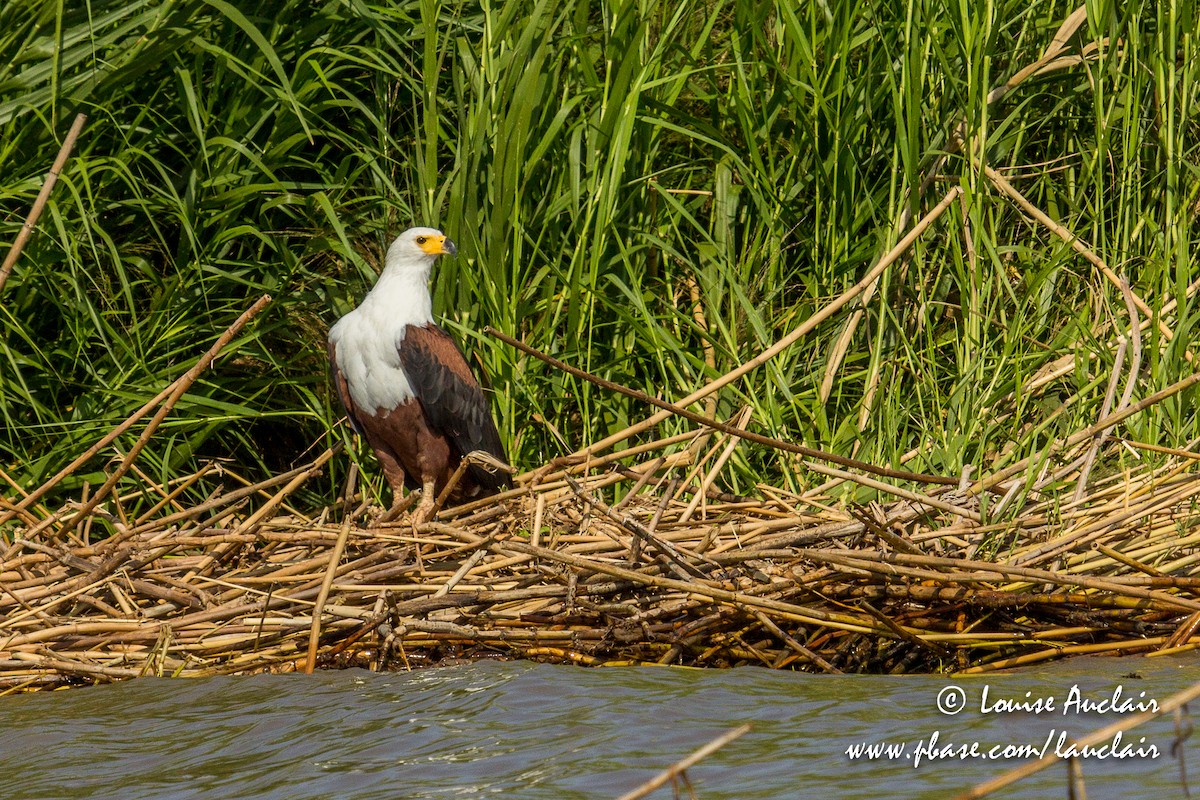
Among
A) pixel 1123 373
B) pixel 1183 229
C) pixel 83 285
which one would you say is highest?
pixel 83 285

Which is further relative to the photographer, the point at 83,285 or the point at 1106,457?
the point at 83,285

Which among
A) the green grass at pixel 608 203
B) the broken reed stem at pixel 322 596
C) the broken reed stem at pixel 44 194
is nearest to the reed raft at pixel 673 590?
the broken reed stem at pixel 322 596

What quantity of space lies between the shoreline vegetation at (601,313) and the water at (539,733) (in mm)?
A: 243

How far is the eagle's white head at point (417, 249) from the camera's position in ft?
13.3

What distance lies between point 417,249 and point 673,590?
149cm

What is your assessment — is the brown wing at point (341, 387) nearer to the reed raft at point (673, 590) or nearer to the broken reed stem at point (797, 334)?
the reed raft at point (673, 590)

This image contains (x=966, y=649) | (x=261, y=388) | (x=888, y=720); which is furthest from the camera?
(x=261, y=388)

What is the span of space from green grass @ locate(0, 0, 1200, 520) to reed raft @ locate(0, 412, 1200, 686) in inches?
17.9

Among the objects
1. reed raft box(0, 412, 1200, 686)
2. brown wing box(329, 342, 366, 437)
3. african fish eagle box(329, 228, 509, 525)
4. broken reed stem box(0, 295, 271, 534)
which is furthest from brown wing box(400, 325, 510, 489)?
broken reed stem box(0, 295, 271, 534)

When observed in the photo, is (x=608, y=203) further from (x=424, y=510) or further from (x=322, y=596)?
(x=322, y=596)

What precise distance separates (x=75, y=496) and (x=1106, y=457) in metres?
3.30

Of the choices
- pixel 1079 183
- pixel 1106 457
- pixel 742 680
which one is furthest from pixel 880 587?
pixel 1079 183

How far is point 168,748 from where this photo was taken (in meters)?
2.70

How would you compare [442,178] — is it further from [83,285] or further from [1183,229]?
[1183,229]
